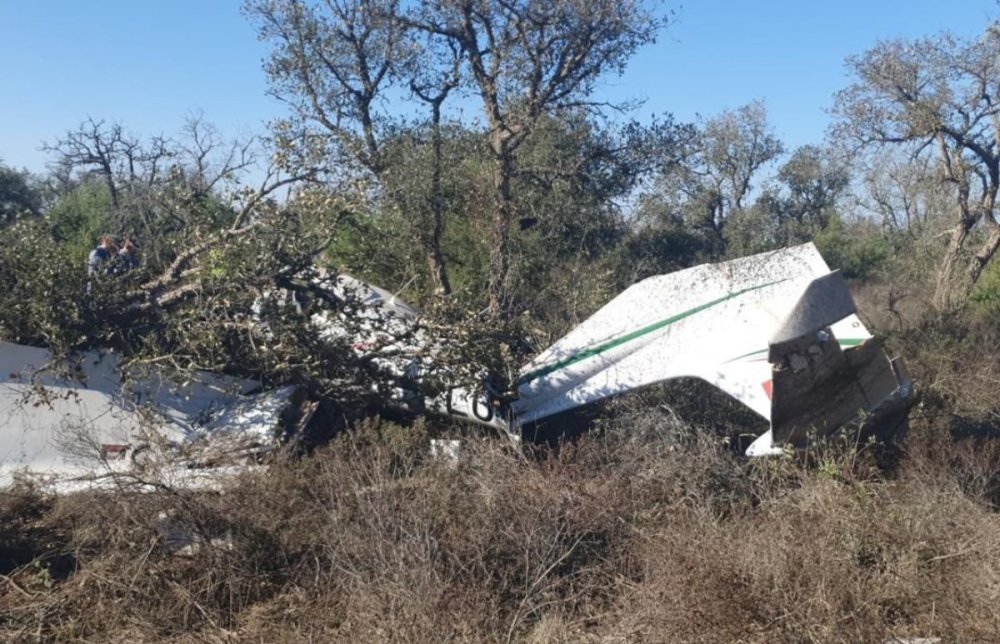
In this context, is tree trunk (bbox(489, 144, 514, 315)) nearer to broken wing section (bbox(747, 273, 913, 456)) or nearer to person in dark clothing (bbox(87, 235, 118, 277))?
person in dark clothing (bbox(87, 235, 118, 277))

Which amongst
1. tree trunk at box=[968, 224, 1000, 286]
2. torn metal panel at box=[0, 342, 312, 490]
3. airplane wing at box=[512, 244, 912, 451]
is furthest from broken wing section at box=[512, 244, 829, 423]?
tree trunk at box=[968, 224, 1000, 286]

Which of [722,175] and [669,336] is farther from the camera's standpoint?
[722,175]

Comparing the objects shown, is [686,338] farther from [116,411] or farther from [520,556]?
[116,411]

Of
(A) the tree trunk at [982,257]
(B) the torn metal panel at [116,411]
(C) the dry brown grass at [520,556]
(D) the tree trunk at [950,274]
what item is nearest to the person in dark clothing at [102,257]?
(B) the torn metal panel at [116,411]

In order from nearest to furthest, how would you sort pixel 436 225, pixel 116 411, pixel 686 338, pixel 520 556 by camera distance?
1. pixel 520 556
2. pixel 116 411
3. pixel 686 338
4. pixel 436 225

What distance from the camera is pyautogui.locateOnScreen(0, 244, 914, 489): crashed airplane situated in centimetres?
671

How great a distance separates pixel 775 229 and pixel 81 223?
1509 centimetres

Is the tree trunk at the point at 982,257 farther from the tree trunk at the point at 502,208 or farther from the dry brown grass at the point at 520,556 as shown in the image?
the dry brown grass at the point at 520,556

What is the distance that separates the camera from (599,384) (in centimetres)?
784

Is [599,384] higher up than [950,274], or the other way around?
[950,274]

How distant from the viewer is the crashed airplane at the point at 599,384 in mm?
6715

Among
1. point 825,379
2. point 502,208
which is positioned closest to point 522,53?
point 502,208

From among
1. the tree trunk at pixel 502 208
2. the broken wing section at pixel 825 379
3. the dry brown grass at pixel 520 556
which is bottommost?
the dry brown grass at pixel 520 556

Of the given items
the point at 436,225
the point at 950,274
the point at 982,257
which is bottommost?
the point at 950,274
